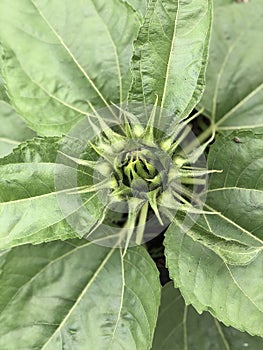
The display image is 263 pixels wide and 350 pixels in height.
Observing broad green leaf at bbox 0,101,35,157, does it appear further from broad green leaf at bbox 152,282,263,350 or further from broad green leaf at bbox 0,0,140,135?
broad green leaf at bbox 152,282,263,350

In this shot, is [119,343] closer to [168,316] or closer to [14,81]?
[168,316]

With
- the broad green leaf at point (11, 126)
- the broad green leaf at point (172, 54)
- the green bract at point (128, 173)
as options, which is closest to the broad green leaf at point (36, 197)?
the green bract at point (128, 173)

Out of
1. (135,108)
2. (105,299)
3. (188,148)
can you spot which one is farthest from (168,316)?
(135,108)

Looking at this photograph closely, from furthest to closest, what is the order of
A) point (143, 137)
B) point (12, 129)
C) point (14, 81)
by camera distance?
point (12, 129) < point (14, 81) < point (143, 137)

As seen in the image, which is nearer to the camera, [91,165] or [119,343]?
[91,165]

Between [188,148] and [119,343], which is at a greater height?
[188,148]

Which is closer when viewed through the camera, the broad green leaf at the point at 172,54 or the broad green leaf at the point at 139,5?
the broad green leaf at the point at 172,54

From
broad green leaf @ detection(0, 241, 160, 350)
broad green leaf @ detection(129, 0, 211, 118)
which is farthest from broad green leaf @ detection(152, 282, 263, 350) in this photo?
broad green leaf @ detection(129, 0, 211, 118)

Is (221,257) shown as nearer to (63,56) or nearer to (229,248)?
(229,248)

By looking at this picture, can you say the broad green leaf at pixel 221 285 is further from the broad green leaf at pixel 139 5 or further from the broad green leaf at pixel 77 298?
the broad green leaf at pixel 139 5
